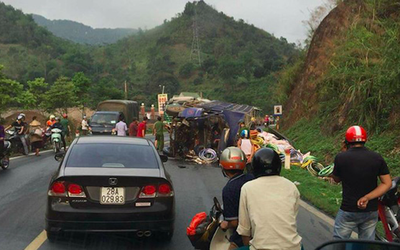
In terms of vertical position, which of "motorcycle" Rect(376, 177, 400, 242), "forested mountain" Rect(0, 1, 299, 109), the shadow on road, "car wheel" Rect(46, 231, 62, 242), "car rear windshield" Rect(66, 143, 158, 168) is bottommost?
the shadow on road

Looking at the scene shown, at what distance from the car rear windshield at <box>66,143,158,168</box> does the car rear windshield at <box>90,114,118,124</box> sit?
16802 mm

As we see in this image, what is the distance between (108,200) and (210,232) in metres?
1.97

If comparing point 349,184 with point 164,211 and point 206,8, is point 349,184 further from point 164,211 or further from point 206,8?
point 206,8

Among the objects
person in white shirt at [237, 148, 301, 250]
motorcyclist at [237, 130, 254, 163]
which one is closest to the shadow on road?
person in white shirt at [237, 148, 301, 250]

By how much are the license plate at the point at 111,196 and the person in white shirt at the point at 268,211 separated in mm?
2595

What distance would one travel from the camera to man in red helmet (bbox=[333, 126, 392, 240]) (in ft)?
14.4

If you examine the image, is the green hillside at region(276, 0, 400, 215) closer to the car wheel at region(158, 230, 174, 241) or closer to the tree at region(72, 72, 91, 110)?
the car wheel at region(158, 230, 174, 241)

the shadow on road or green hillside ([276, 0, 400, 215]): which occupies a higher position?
green hillside ([276, 0, 400, 215])

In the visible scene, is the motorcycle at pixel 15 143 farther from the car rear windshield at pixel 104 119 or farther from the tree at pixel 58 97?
the tree at pixel 58 97

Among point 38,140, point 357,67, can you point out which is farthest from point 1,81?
point 357,67

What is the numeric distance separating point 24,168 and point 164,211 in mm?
9459

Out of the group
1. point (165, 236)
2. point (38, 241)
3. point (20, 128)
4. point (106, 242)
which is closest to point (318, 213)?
point (165, 236)

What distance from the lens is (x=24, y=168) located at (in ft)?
45.2

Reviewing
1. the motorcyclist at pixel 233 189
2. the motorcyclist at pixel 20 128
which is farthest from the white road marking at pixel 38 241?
the motorcyclist at pixel 20 128
